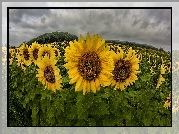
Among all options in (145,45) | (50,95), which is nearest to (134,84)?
(145,45)

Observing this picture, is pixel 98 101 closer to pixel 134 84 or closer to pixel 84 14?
pixel 134 84

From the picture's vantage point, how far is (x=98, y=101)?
1.79m

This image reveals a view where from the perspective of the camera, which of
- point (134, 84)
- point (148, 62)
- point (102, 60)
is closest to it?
point (102, 60)

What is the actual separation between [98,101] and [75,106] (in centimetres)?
12

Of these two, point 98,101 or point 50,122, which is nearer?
point 98,101

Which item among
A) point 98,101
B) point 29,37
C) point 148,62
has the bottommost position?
point 98,101

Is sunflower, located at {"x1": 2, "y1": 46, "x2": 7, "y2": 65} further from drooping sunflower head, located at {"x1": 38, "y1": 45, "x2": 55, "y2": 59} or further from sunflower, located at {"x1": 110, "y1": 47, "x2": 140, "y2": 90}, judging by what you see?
sunflower, located at {"x1": 110, "y1": 47, "x2": 140, "y2": 90}

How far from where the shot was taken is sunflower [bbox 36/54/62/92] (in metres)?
1.96

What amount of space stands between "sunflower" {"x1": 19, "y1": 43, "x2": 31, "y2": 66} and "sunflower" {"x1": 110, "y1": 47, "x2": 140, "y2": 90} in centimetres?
57

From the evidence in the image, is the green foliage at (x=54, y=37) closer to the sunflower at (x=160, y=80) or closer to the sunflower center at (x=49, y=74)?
the sunflower center at (x=49, y=74)

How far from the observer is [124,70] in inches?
74.1

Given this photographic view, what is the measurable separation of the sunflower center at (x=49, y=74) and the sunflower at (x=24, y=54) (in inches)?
8.4

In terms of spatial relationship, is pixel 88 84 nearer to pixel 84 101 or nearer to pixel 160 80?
pixel 84 101

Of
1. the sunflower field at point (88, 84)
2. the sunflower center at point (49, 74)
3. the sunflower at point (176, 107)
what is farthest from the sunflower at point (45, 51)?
the sunflower at point (176, 107)
